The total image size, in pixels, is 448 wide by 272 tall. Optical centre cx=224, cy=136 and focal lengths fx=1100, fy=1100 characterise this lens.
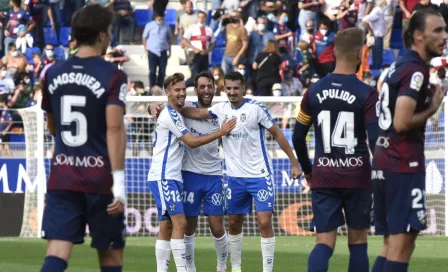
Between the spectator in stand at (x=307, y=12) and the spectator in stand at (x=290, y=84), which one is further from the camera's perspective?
the spectator in stand at (x=307, y=12)

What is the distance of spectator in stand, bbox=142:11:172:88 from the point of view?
82.8 feet

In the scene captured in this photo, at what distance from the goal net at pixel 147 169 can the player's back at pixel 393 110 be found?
10947 millimetres

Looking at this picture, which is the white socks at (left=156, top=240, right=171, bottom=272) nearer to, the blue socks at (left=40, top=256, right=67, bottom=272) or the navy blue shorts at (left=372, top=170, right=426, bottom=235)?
the navy blue shorts at (left=372, top=170, right=426, bottom=235)

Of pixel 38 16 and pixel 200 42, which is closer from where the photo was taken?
pixel 200 42

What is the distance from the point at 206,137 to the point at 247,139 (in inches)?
50.7

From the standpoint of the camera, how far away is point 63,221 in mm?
7285

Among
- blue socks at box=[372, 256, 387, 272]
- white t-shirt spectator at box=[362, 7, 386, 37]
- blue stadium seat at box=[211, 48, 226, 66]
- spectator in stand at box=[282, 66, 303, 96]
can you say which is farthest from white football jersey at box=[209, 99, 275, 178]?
blue stadium seat at box=[211, 48, 226, 66]

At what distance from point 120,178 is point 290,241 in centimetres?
1094

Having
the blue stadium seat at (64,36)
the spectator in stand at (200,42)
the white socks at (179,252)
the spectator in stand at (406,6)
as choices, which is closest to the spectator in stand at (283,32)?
the spectator in stand at (200,42)

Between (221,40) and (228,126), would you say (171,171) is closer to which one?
(228,126)

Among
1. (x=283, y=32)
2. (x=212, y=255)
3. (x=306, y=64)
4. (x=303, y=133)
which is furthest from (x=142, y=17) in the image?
(x=303, y=133)

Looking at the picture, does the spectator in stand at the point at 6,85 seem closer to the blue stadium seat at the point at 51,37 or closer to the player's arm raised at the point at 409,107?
the blue stadium seat at the point at 51,37

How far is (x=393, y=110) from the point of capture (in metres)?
7.76

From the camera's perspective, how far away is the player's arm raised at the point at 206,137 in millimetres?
10695
